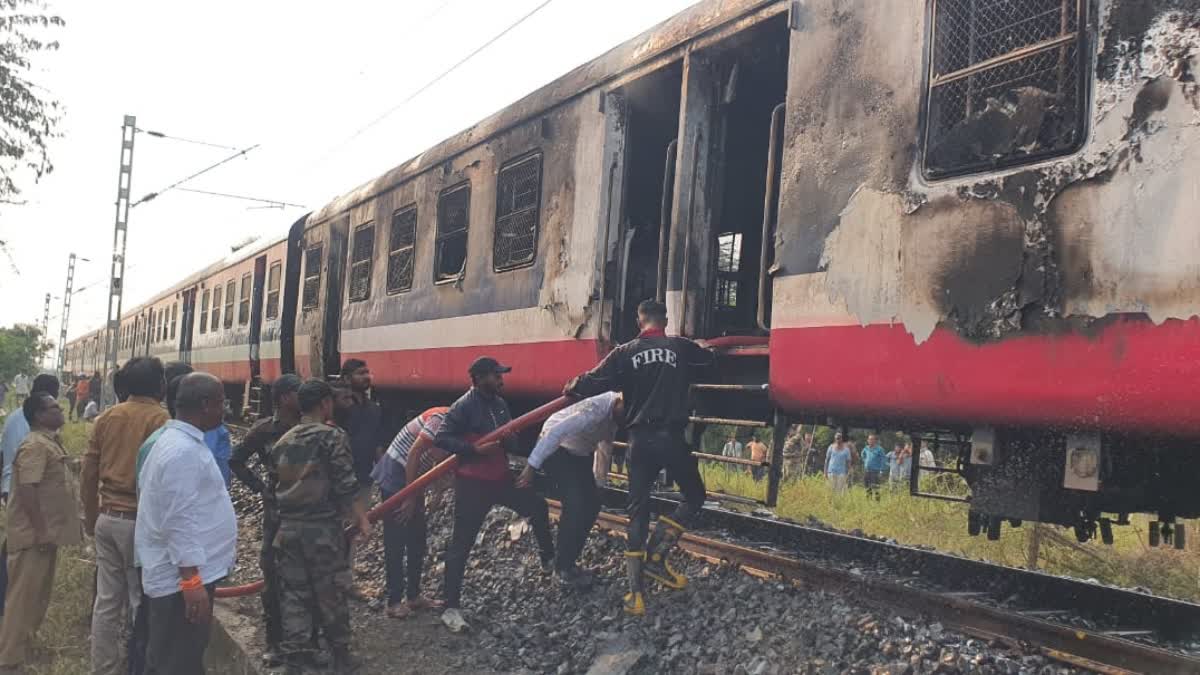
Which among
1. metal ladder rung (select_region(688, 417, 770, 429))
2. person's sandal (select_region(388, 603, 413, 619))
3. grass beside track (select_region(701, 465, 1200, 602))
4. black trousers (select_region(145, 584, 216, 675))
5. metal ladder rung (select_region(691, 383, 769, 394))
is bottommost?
person's sandal (select_region(388, 603, 413, 619))

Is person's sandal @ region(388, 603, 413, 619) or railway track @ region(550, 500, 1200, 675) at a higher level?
railway track @ region(550, 500, 1200, 675)

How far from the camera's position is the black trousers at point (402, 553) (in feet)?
19.4

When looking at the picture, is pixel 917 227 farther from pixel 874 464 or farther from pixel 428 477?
pixel 874 464

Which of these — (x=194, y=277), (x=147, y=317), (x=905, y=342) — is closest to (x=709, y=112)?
(x=905, y=342)

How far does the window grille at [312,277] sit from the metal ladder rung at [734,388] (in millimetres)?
8519

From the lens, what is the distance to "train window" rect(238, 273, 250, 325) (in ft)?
54.2

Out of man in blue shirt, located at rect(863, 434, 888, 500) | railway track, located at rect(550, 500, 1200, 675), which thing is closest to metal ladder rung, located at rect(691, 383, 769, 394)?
railway track, located at rect(550, 500, 1200, 675)

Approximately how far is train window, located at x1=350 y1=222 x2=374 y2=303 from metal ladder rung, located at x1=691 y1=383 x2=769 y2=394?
630 cm

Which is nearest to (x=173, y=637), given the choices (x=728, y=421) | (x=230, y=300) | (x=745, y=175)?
(x=728, y=421)

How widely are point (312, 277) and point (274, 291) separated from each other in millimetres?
2074

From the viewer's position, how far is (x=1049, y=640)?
4000mm

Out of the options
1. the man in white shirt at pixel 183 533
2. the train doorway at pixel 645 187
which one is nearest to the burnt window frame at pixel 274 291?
the train doorway at pixel 645 187

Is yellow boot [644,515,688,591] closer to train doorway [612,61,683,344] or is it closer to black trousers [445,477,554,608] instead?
black trousers [445,477,554,608]

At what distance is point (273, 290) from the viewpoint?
14977mm
